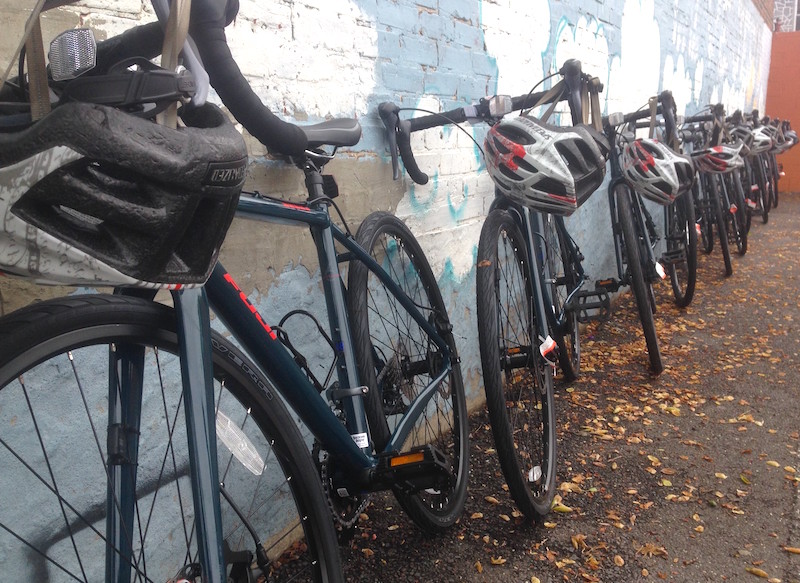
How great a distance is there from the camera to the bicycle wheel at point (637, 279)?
3.17 metres

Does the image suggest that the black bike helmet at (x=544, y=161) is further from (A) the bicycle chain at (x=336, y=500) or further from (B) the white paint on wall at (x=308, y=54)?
(A) the bicycle chain at (x=336, y=500)

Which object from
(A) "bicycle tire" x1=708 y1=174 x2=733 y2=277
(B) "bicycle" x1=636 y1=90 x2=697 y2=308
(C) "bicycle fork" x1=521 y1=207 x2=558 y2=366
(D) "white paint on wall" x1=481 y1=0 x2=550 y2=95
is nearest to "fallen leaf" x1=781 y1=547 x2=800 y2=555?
(C) "bicycle fork" x1=521 y1=207 x2=558 y2=366

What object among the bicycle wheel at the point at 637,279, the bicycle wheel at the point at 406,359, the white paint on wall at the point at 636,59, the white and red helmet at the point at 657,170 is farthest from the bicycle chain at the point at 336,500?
the white paint on wall at the point at 636,59

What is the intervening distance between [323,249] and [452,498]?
3.10 feet

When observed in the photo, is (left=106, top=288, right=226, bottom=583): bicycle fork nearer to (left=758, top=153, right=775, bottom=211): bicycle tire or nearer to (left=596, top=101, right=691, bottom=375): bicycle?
(left=596, top=101, right=691, bottom=375): bicycle

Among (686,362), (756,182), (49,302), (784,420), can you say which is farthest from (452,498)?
(756,182)

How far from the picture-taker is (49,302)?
0.89m

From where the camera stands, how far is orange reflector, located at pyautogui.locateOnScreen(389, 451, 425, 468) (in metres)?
1.60

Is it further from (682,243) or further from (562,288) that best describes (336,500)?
(682,243)

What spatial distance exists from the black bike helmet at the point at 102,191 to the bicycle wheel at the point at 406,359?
958 millimetres

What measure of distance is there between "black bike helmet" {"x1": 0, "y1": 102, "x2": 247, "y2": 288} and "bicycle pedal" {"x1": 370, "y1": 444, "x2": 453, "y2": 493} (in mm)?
897

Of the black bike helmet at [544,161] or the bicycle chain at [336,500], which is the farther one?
the black bike helmet at [544,161]

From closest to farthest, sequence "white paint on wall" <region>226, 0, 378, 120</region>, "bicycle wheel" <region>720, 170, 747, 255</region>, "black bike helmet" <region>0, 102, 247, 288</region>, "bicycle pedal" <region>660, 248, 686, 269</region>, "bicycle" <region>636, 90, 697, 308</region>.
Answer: "black bike helmet" <region>0, 102, 247, 288</region>
"white paint on wall" <region>226, 0, 378, 120</region>
"bicycle" <region>636, 90, 697, 308</region>
"bicycle pedal" <region>660, 248, 686, 269</region>
"bicycle wheel" <region>720, 170, 747, 255</region>

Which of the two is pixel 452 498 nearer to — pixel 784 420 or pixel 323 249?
pixel 323 249
